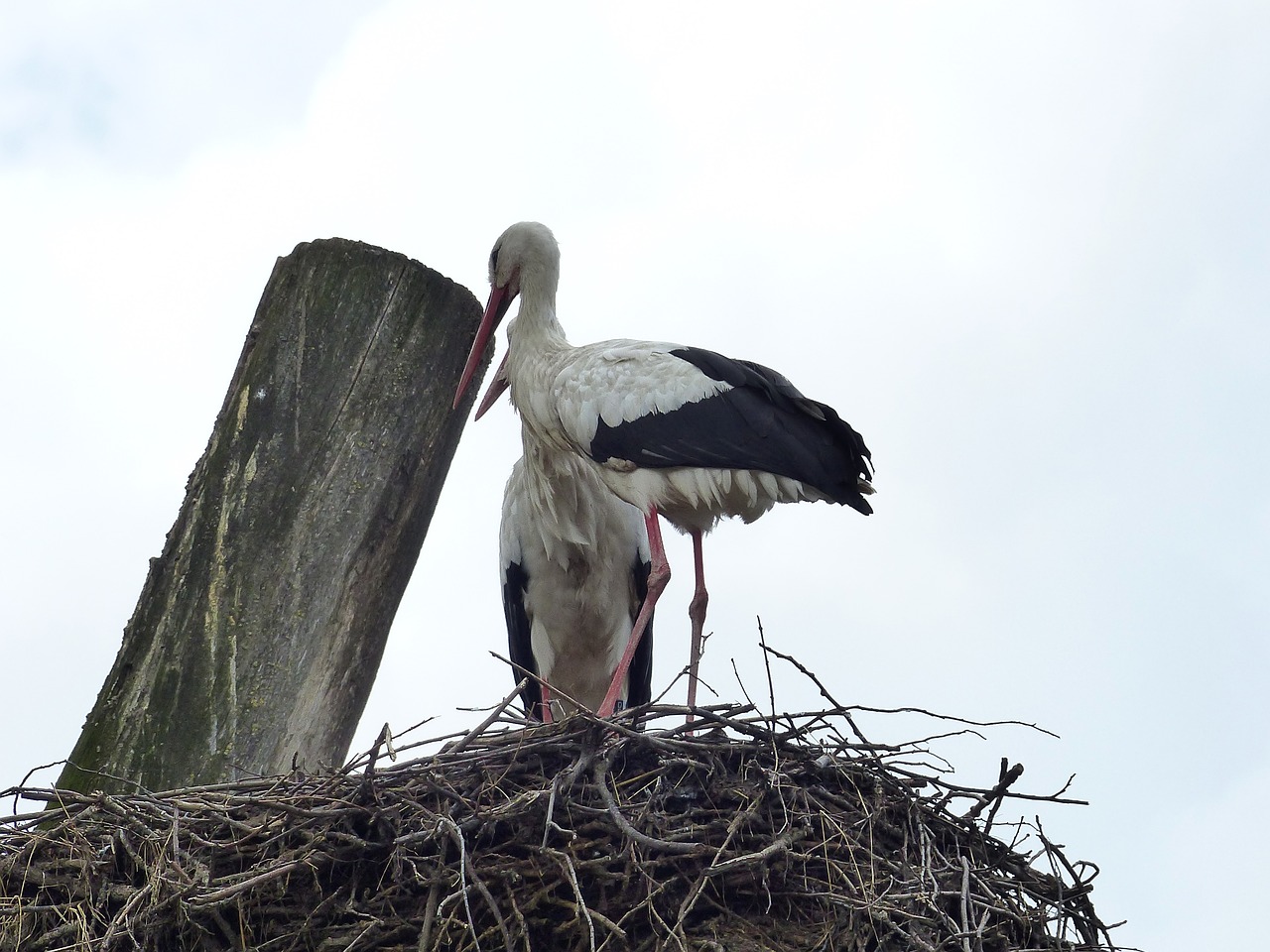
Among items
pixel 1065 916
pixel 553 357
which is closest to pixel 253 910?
pixel 1065 916

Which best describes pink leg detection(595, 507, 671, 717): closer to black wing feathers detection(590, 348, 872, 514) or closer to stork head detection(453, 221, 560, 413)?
black wing feathers detection(590, 348, 872, 514)

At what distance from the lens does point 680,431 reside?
459 cm

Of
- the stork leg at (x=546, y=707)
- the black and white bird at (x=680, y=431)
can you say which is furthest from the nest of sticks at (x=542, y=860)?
the stork leg at (x=546, y=707)

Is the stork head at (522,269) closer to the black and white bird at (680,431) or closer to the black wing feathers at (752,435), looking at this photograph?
the black and white bird at (680,431)

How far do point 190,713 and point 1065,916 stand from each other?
6.10 feet

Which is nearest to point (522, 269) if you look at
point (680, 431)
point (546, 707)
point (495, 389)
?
point (495, 389)

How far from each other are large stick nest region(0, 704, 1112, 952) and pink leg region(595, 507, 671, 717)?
113 centimetres

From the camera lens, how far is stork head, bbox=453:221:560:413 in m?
5.19

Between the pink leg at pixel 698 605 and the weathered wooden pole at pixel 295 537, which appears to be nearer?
the weathered wooden pole at pixel 295 537

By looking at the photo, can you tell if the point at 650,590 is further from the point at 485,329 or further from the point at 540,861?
the point at 540,861

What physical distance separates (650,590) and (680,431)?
0.59 m

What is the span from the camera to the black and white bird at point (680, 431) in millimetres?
4465

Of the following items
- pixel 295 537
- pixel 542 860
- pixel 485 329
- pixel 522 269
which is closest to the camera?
pixel 542 860

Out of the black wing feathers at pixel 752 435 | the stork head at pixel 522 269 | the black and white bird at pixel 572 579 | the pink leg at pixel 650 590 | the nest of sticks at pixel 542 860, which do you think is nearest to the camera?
the nest of sticks at pixel 542 860
